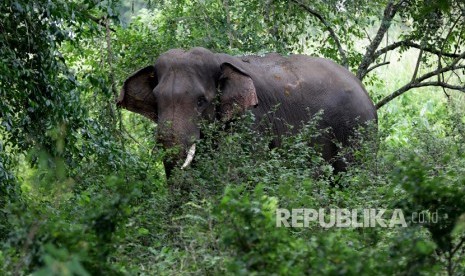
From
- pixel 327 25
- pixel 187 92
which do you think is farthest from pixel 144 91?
pixel 327 25

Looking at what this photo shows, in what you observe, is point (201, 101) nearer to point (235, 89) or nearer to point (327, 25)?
point (235, 89)

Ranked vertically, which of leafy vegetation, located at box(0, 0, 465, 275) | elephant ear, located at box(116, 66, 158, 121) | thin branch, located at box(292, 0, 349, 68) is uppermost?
thin branch, located at box(292, 0, 349, 68)

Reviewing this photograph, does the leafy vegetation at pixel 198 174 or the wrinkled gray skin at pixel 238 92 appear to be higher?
the wrinkled gray skin at pixel 238 92

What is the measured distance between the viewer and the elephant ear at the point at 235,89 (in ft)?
33.9

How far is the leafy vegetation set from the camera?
5207 millimetres

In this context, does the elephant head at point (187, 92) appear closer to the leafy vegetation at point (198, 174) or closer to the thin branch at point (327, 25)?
the leafy vegetation at point (198, 174)

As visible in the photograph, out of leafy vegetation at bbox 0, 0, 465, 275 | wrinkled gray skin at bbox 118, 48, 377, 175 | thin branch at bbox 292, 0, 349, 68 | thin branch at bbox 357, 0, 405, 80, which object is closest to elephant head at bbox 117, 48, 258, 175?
wrinkled gray skin at bbox 118, 48, 377, 175

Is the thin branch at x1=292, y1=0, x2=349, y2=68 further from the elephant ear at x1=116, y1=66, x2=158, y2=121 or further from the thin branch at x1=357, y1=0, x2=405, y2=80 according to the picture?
the elephant ear at x1=116, y1=66, x2=158, y2=121

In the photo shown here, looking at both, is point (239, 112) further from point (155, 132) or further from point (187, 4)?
point (187, 4)

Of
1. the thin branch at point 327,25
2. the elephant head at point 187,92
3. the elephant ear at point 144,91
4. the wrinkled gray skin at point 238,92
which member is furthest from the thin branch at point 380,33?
the elephant ear at point 144,91

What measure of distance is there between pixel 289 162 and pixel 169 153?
1.06m

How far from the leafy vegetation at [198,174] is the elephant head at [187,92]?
275 millimetres

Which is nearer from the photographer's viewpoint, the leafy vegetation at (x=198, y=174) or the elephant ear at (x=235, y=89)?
the leafy vegetation at (x=198, y=174)

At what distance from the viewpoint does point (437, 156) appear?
8828 mm
